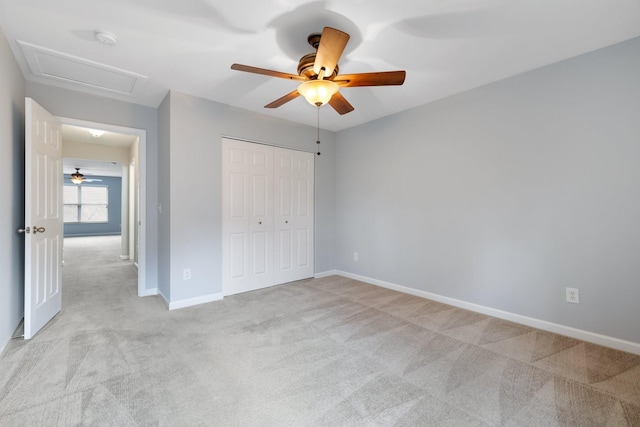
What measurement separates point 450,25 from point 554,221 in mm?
1928

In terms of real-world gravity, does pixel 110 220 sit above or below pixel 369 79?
below

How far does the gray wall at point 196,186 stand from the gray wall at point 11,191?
1.18 meters

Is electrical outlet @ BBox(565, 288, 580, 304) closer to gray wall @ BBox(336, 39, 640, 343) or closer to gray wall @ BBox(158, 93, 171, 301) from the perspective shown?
gray wall @ BBox(336, 39, 640, 343)

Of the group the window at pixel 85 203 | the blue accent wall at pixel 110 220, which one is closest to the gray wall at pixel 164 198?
the blue accent wall at pixel 110 220

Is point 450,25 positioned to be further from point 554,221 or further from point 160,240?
point 160,240

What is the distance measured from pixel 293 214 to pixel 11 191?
2.92 metres

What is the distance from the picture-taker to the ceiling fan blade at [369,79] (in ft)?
6.11

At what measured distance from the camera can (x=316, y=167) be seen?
4.50 m

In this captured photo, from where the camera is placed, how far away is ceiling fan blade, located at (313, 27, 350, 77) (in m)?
1.55

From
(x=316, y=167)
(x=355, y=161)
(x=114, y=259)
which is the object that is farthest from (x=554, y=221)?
(x=114, y=259)

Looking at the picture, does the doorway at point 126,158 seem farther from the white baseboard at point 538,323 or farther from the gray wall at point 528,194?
the white baseboard at point 538,323

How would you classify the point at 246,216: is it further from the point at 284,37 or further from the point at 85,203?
the point at 85,203

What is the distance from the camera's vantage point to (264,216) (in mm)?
3904

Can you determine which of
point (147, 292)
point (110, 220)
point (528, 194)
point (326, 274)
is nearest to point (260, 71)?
point (528, 194)
